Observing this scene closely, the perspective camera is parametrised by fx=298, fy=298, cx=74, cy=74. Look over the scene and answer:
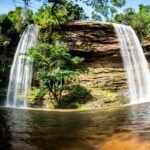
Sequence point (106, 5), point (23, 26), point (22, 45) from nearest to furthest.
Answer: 1. point (106, 5)
2. point (22, 45)
3. point (23, 26)

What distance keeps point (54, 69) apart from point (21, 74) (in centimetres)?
557

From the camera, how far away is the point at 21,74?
29312 mm

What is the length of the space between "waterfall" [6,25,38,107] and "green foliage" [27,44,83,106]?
5.42 feet

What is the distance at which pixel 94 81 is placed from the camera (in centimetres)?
2802

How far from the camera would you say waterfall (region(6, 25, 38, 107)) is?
26.7 metres

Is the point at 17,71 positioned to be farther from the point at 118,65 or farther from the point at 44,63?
the point at 118,65

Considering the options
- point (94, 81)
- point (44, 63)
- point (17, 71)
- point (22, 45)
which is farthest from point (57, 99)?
point (22, 45)

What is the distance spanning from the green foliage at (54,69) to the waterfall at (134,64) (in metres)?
6.57

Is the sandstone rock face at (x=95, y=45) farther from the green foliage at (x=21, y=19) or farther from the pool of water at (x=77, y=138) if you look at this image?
the pool of water at (x=77, y=138)

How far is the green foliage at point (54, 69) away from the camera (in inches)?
936

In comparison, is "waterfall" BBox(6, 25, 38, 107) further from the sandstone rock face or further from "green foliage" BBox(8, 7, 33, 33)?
the sandstone rock face

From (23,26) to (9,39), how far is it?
230cm

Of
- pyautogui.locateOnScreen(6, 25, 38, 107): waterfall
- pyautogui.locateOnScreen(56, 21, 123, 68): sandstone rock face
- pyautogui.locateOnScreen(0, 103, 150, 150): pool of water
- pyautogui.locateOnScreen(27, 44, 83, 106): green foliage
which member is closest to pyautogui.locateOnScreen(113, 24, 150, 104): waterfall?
pyautogui.locateOnScreen(56, 21, 123, 68): sandstone rock face

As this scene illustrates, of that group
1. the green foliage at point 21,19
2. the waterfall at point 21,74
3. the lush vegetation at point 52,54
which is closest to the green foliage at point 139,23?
the lush vegetation at point 52,54
